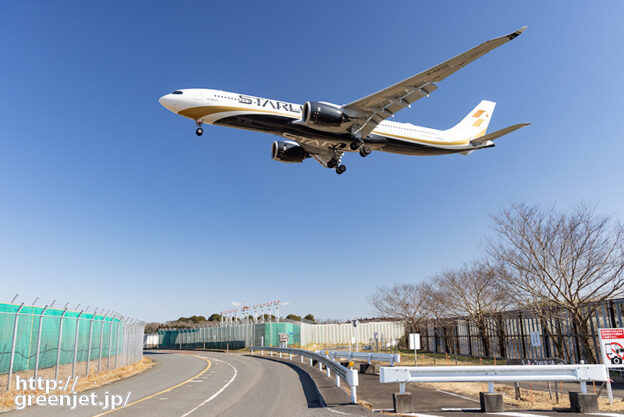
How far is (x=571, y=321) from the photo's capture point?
2694cm

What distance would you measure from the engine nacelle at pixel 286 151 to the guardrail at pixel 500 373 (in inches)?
609

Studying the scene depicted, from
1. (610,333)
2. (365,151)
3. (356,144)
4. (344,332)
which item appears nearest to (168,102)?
(356,144)

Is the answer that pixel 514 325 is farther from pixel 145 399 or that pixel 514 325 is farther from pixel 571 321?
pixel 145 399

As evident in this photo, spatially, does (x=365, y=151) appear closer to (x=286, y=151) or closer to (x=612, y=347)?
(x=286, y=151)

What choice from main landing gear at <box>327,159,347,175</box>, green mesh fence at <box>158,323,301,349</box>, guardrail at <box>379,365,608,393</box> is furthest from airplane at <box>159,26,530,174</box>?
green mesh fence at <box>158,323,301,349</box>

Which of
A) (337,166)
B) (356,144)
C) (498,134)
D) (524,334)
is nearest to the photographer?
(356,144)

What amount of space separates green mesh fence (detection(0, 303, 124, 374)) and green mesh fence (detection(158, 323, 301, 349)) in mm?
30252

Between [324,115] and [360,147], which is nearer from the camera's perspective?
[324,115]

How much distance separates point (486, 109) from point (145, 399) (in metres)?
29.4

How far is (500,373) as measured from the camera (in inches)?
386

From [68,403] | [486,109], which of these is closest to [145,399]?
[68,403]

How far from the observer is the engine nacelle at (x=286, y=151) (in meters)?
23.5

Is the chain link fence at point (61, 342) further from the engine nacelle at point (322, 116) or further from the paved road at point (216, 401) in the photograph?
the engine nacelle at point (322, 116)

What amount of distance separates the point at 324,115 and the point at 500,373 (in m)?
12.7
